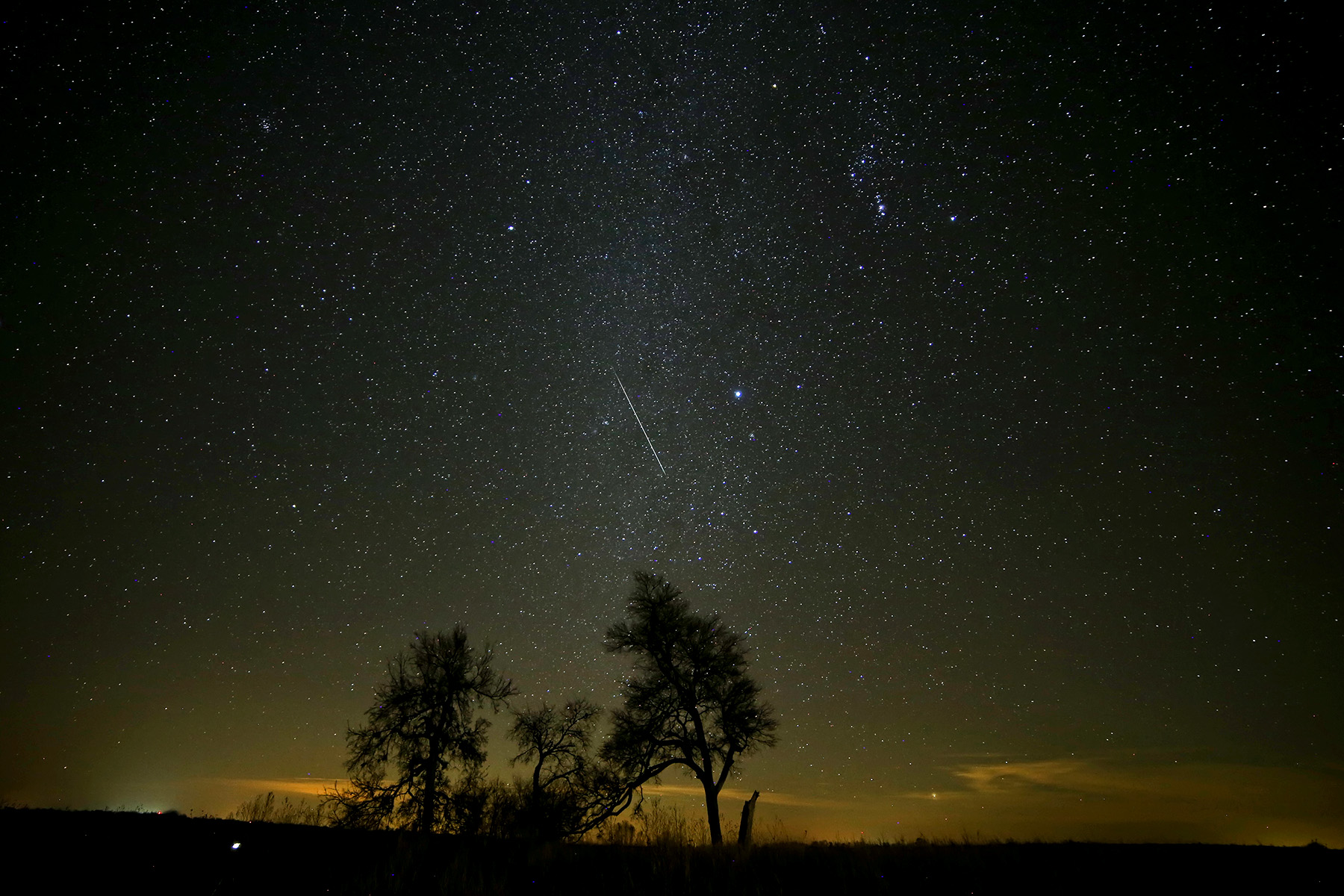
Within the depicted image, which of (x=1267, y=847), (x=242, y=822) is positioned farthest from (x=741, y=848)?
(x=1267, y=847)

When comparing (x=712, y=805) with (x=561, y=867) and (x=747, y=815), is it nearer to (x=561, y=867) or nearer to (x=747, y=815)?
(x=747, y=815)

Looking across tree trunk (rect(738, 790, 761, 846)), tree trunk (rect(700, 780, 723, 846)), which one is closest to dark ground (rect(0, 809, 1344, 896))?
tree trunk (rect(738, 790, 761, 846))

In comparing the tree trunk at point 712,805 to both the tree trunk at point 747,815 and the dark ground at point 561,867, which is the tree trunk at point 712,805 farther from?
the dark ground at point 561,867

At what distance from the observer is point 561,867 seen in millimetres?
7621

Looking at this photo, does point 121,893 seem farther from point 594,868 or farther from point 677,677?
point 677,677

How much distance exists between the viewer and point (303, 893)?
256 inches

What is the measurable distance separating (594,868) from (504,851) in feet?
6.34

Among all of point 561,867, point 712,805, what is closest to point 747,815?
point 712,805

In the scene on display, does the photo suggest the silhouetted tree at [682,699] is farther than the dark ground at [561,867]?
Yes

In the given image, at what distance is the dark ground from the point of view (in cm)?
664

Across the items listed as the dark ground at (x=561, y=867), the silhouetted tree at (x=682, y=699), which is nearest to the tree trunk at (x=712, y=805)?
the silhouetted tree at (x=682, y=699)

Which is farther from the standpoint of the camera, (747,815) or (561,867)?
(747,815)

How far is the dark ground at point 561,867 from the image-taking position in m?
6.64

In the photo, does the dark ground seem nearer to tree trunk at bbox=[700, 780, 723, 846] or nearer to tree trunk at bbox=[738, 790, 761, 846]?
tree trunk at bbox=[738, 790, 761, 846]
